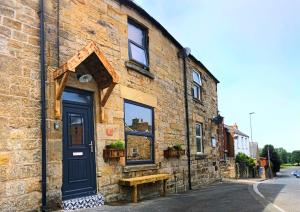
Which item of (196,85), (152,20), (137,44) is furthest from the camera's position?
(196,85)

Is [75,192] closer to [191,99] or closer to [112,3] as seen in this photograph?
[112,3]

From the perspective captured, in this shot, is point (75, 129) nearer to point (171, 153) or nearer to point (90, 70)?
point (90, 70)

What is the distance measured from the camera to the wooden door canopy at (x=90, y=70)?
7.21 metres

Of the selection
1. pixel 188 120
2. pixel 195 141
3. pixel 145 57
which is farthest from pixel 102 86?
pixel 195 141

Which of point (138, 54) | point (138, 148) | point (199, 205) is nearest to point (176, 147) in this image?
point (138, 148)

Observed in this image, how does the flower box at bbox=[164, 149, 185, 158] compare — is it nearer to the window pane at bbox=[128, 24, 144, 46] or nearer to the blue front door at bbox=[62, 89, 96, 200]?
the window pane at bbox=[128, 24, 144, 46]

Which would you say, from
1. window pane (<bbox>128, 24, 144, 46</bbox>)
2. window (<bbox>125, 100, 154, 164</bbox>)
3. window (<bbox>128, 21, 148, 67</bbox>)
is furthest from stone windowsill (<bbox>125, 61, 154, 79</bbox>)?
window (<bbox>125, 100, 154, 164</bbox>)

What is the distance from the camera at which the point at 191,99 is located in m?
14.9

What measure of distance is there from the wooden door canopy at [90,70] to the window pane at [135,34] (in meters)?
2.47

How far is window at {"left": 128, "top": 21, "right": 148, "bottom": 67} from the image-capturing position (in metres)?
10.5

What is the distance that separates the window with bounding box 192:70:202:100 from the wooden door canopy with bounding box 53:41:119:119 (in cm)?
757

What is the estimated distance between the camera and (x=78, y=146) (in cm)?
795

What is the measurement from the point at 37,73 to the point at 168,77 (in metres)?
6.24

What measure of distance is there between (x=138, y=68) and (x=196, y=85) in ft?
20.2
